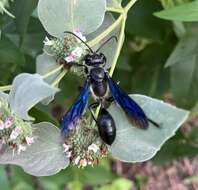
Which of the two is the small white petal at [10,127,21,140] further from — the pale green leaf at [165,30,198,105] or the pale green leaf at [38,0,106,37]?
the pale green leaf at [165,30,198,105]

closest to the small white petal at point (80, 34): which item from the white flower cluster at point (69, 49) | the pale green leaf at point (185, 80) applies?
the white flower cluster at point (69, 49)

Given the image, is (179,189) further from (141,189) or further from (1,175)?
(1,175)

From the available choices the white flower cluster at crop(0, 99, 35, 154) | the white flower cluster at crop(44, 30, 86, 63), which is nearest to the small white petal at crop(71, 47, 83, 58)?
the white flower cluster at crop(44, 30, 86, 63)

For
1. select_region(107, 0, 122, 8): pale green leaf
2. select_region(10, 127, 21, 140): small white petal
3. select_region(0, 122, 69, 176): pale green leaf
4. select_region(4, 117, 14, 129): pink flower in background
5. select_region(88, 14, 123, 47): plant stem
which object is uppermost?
select_region(107, 0, 122, 8): pale green leaf

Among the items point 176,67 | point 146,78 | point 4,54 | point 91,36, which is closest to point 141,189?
point 146,78

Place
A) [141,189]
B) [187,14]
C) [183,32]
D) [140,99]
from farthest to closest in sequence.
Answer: [141,189] < [183,32] < [187,14] < [140,99]
